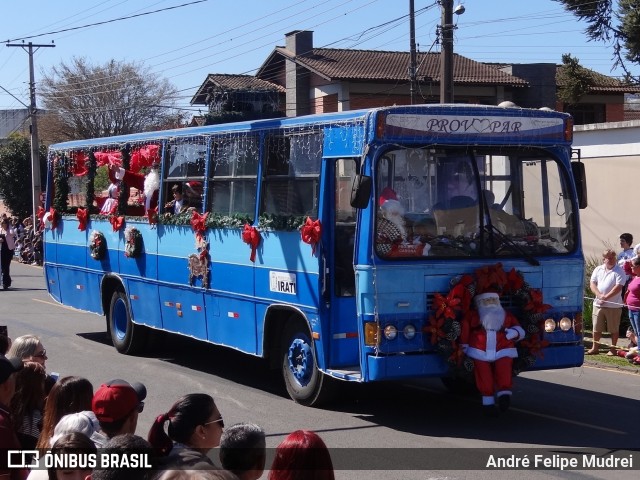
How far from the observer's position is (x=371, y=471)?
334 inches

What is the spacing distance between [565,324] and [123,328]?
765 centimetres

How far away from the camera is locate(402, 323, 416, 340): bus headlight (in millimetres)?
9906

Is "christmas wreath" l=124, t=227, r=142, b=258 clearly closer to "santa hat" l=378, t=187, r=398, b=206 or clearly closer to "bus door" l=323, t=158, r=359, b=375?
"bus door" l=323, t=158, r=359, b=375

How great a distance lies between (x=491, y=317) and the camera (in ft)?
32.5

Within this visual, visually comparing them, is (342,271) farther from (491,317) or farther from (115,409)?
(115,409)

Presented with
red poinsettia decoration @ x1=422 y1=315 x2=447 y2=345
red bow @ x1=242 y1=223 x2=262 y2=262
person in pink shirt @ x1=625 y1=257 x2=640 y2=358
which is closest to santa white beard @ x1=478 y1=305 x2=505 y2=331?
red poinsettia decoration @ x1=422 y1=315 x2=447 y2=345

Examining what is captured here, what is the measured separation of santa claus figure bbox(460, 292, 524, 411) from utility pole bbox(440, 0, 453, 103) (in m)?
11.6

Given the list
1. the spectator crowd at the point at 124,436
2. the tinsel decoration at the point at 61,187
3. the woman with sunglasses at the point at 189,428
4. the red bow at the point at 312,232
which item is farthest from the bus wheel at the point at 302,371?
the tinsel decoration at the point at 61,187

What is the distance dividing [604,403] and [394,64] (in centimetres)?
3698

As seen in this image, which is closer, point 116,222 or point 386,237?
point 386,237

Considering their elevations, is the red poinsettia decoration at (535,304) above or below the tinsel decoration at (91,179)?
below

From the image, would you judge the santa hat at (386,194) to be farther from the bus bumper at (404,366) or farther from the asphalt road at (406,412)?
the asphalt road at (406,412)

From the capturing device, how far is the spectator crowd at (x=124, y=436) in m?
4.07

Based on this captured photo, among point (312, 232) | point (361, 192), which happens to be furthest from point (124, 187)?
point (361, 192)
